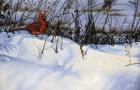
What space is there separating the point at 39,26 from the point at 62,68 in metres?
0.64

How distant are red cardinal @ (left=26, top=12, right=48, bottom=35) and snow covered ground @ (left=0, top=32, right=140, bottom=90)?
19 centimetres

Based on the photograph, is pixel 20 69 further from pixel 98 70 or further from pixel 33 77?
pixel 98 70

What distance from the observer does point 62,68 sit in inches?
138

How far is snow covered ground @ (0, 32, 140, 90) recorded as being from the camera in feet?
11.1

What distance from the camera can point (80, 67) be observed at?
3521mm

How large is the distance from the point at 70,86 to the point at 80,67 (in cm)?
23

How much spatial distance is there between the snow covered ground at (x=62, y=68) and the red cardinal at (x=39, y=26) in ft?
0.62

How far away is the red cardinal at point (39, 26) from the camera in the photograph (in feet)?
13.0

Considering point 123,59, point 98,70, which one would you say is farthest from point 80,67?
point 123,59

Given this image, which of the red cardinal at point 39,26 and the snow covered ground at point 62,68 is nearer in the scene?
the snow covered ground at point 62,68

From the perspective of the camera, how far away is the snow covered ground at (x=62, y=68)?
3.38 m

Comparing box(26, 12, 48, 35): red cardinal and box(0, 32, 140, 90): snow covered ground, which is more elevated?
box(26, 12, 48, 35): red cardinal

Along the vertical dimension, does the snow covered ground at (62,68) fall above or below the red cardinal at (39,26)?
below

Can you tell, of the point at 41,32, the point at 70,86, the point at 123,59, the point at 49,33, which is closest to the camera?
the point at 70,86
